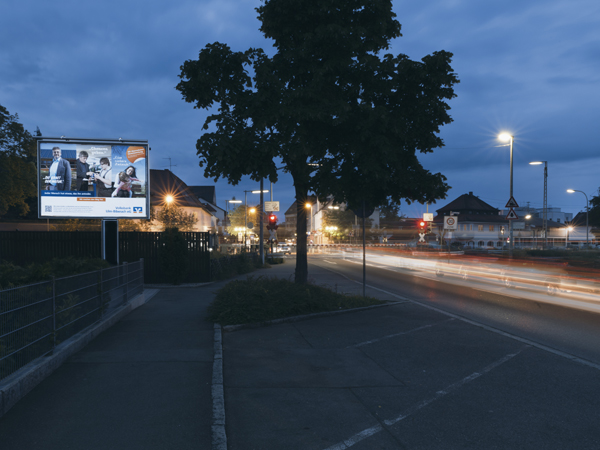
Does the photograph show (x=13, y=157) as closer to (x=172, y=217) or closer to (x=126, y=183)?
(x=172, y=217)

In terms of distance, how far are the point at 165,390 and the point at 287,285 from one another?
19.9ft

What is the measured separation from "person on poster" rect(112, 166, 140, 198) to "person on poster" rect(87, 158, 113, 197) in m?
0.25

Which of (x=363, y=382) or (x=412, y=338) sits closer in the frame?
(x=363, y=382)

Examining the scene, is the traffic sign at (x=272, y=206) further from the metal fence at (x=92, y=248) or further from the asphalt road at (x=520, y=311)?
the asphalt road at (x=520, y=311)

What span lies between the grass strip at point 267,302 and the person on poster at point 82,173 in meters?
7.37

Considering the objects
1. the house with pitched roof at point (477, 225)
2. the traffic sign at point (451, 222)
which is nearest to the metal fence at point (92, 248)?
the traffic sign at point (451, 222)

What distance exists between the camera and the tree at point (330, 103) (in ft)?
32.1

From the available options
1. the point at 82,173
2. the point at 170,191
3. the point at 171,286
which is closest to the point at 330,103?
the point at 82,173

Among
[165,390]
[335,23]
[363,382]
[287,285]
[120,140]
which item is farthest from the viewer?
[120,140]

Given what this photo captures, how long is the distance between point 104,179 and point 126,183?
71 cm

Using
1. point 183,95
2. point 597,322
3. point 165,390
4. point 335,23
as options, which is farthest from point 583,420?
point 183,95

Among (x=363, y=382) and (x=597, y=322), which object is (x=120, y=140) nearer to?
(x=363, y=382)

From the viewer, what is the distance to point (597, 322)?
31.5 ft

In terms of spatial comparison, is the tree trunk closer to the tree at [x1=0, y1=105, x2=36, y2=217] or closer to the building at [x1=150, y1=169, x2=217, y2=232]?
the tree at [x1=0, y1=105, x2=36, y2=217]
